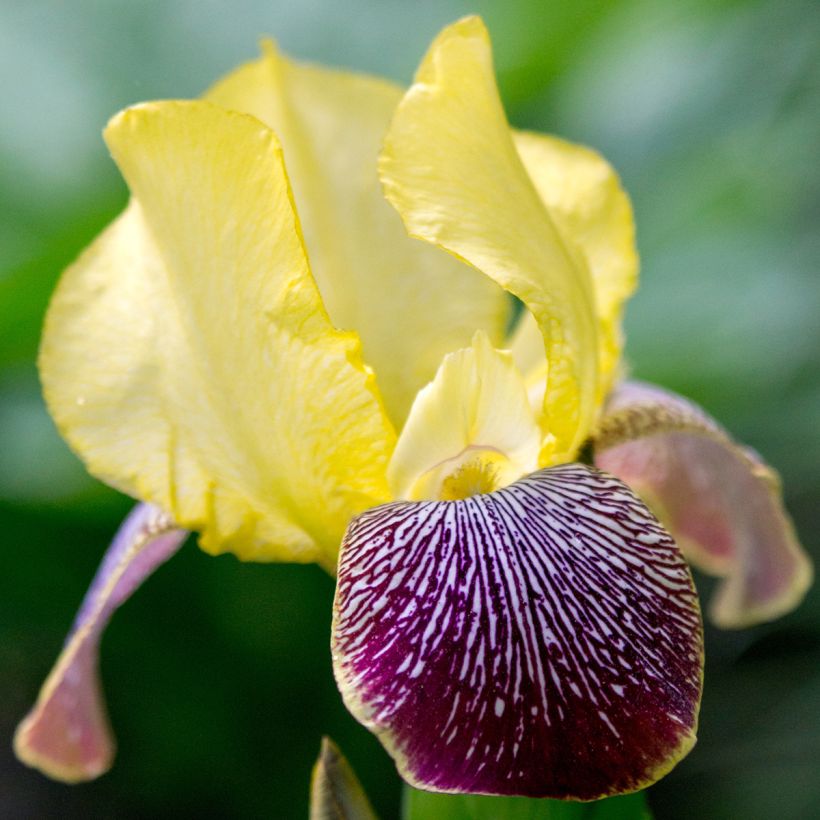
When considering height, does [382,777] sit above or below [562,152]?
below

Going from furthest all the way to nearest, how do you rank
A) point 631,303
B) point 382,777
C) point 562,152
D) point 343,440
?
point 631,303
point 382,777
point 562,152
point 343,440

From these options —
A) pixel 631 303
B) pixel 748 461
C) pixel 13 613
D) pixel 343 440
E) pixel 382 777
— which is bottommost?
pixel 382 777

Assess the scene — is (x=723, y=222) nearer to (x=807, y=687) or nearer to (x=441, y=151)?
(x=807, y=687)

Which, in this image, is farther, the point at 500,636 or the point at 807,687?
the point at 807,687

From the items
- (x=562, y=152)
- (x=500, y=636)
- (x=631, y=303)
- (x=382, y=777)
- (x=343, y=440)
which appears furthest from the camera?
(x=631, y=303)

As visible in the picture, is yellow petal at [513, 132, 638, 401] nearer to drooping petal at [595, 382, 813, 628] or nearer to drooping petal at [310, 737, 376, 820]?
drooping petal at [595, 382, 813, 628]

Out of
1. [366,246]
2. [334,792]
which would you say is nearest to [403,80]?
[366,246]

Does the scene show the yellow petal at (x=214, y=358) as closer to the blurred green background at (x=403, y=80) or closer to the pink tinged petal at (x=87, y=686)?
the pink tinged petal at (x=87, y=686)

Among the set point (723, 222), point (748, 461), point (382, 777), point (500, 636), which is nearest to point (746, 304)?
point (723, 222)
